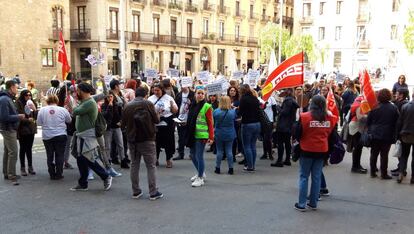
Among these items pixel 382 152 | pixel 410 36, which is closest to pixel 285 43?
pixel 410 36

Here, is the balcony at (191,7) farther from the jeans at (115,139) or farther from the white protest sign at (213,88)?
the jeans at (115,139)

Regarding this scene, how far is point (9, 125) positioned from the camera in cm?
754

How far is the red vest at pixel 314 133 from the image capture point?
5.91m

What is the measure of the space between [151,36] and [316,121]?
37972mm

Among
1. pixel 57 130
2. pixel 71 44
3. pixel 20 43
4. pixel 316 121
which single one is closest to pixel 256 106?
pixel 316 121

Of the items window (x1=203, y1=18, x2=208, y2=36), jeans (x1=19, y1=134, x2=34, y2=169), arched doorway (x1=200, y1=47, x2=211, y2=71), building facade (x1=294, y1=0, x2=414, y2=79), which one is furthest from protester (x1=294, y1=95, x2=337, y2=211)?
window (x1=203, y1=18, x2=208, y2=36)

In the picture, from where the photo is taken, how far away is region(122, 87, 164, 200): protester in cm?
650

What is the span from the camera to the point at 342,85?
47.8 feet

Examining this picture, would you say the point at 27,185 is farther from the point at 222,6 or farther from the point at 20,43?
the point at 222,6

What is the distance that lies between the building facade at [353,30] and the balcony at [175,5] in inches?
716

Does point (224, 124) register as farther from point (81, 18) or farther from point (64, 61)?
point (81, 18)

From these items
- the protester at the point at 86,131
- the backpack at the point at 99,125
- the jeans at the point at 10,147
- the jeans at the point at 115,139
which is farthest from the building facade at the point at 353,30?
the jeans at the point at 10,147

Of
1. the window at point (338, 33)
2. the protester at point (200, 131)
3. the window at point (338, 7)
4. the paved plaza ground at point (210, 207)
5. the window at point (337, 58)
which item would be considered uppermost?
the window at point (338, 7)

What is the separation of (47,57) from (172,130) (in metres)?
28.1
